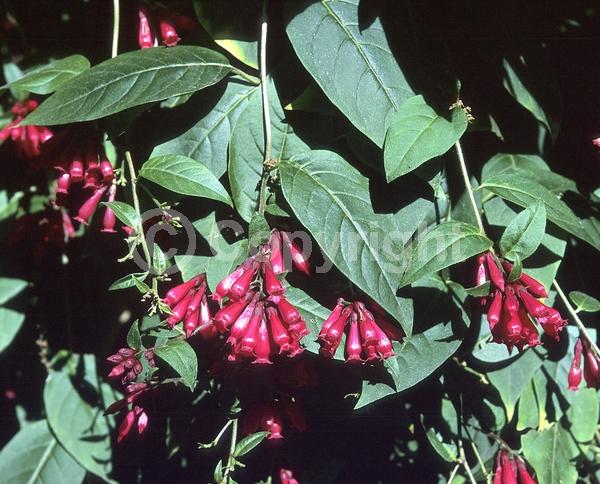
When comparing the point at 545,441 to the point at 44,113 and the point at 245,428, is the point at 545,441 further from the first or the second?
the point at 44,113

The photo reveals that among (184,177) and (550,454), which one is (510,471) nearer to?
(550,454)

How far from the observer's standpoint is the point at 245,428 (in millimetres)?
1040

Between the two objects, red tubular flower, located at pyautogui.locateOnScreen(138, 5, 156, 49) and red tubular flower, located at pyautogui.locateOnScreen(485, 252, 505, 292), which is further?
red tubular flower, located at pyautogui.locateOnScreen(138, 5, 156, 49)

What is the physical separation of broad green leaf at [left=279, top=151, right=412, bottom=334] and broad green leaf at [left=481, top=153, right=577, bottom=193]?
0.32 m

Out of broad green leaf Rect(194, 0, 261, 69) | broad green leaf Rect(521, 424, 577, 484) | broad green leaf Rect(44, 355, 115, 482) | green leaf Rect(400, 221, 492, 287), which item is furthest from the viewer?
broad green leaf Rect(44, 355, 115, 482)

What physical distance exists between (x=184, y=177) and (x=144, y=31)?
0.33m

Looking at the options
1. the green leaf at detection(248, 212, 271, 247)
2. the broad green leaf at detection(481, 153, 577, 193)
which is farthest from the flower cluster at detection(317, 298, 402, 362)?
the broad green leaf at detection(481, 153, 577, 193)

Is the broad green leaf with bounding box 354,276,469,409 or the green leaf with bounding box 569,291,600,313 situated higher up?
the broad green leaf with bounding box 354,276,469,409

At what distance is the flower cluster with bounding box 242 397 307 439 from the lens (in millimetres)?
1024

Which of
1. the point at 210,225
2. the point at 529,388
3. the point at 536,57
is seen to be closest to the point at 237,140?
the point at 210,225

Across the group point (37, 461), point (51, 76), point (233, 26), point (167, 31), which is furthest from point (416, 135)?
point (37, 461)

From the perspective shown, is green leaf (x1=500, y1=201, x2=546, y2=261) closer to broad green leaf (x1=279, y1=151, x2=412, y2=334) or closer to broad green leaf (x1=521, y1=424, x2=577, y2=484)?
broad green leaf (x1=279, y1=151, x2=412, y2=334)

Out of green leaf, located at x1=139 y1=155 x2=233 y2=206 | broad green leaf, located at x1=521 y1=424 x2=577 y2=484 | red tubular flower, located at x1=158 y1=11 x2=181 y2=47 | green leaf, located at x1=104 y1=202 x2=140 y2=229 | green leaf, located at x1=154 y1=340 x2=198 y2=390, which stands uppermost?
red tubular flower, located at x1=158 y1=11 x2=181 y2=47

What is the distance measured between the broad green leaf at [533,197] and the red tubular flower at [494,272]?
0.10 meters
